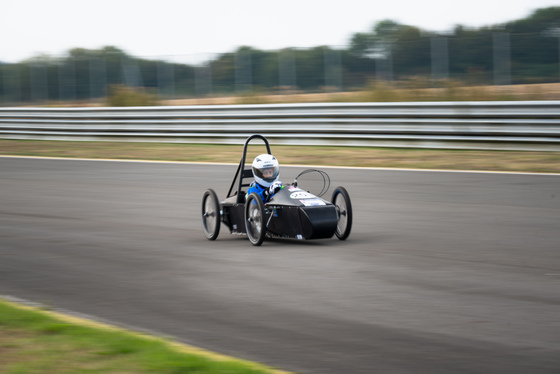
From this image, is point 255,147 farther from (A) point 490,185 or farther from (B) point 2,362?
(B) point 2,362

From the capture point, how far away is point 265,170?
351 inches

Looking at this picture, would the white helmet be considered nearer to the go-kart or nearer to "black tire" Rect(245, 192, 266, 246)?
the go-kart

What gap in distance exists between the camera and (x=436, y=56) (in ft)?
68.2

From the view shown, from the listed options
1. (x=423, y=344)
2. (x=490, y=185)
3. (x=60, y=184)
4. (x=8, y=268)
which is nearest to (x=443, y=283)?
(x=423, y=344)

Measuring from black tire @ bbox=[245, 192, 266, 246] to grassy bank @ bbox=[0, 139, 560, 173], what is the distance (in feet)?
25.1

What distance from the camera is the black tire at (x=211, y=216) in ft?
30.0

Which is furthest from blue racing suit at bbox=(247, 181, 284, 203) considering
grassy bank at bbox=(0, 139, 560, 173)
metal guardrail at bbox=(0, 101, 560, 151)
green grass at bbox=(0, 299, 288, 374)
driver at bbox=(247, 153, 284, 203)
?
metal guardrail at bbox=(0, 101, 560, 151)

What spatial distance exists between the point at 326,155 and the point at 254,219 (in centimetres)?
974

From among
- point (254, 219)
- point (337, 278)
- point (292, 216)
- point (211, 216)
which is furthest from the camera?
point (211, 216)

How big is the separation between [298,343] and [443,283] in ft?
6.60

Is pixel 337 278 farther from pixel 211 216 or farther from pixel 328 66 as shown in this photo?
pixel 328 66

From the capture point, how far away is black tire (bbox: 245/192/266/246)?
8.41 m

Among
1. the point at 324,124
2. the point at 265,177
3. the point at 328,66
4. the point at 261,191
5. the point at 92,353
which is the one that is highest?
A: the point at 328,66

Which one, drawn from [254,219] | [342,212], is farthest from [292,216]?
[342,212]
